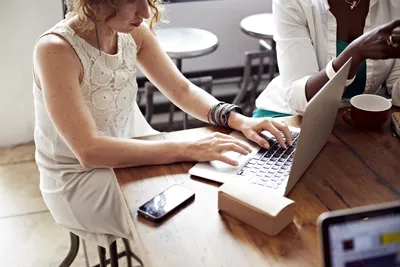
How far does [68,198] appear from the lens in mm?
1695

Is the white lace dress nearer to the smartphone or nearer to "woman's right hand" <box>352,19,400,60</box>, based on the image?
the smartphone

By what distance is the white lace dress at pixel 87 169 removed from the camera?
1624 millimetres

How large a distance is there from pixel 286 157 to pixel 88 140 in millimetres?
521

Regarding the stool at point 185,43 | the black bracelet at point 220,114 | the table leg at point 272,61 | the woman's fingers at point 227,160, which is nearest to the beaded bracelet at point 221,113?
the black bracelet at point 220,114

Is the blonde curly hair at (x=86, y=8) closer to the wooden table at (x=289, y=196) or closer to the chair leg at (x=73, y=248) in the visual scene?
Result: the wooden table at (x=289, y=196)

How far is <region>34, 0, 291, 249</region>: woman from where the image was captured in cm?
151

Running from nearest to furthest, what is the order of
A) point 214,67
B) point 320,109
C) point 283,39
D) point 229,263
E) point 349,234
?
point 349,234 < point 229,263 < point 320,109 < point 283,39 < point 214,67

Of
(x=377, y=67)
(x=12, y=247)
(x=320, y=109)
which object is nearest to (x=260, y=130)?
(x=320, y=109)

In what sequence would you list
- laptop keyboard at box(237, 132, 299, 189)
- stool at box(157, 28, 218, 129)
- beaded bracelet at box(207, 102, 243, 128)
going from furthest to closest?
stool at box(157, 28, 218, 129) → beaded bracelet at box(207, 102, 243, 128) → laptop keyboard at box(237, 132, 299, 189)

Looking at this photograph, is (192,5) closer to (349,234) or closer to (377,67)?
(377,67)

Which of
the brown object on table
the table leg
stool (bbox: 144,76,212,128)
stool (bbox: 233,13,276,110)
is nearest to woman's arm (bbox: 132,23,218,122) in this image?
the brown object on table

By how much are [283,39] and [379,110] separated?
44 centimetres

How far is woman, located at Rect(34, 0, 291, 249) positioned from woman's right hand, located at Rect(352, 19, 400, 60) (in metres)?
0.33

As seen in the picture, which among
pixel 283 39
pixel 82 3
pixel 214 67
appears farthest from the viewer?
pixel 214 67
